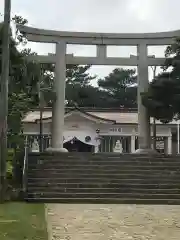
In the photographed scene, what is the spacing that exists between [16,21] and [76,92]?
2694 centimetres

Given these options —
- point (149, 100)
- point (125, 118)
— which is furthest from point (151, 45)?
point (125, 118)

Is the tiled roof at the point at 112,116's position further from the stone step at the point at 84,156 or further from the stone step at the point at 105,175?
the stone step at the point at 105,175

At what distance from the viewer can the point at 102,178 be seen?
52.1 feet

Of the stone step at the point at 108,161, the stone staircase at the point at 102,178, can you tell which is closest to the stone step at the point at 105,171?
the stone staircase at the point at 102,178

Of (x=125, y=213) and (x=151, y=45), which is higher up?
(x=151, y=45)

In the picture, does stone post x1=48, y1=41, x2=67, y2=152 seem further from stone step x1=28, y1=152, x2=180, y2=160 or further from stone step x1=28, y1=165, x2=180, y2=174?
stone step x1=28, y1=165, x2=180, y2=174

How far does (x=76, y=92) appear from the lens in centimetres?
4391

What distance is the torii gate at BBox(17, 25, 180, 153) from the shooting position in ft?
67.9

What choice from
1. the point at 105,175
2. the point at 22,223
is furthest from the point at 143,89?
the point at 22,223

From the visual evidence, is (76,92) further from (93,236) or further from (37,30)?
(93,236)

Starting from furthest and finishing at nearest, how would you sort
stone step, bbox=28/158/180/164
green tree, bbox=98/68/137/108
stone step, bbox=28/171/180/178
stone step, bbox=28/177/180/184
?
green tree, bbox=98/68/137/108
stone step, bbox=28/158/180/164
stone step, bbox=28/171/180/178
stone step, bbox=28/177/180/184

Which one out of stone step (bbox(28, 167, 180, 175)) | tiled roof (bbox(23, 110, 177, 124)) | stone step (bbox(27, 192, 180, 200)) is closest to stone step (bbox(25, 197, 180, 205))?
stone step (bbox(27, 192, 180, 200))

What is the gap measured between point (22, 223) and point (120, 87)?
41056 mm

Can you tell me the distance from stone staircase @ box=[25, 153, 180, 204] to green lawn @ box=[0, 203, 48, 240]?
2588 mm
